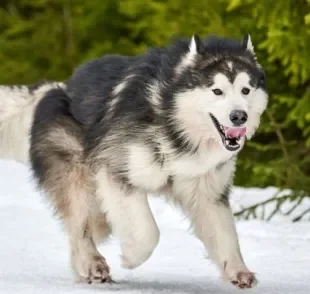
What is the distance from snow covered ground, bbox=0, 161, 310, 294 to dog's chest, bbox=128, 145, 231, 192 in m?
0.72

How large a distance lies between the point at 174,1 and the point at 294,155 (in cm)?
306

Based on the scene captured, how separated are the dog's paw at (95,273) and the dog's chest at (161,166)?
25.6 inches

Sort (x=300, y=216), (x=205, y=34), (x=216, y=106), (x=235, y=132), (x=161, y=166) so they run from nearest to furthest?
1. (x=216, y=106)
2. (x=235, y=132)
3. (x=161, y=166)
4. (x=300, y=216)
5. (x=205, y=34)

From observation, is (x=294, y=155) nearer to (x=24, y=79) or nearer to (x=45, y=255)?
(x=45, y=255)

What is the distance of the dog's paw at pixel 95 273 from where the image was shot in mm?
7855

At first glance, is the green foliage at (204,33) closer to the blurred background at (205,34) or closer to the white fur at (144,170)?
the blurred background at (205,34)

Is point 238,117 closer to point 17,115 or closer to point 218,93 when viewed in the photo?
point 218,93

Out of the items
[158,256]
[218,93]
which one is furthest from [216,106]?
[158,256]

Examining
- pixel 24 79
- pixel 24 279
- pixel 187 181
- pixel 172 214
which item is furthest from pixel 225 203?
pixel 24 79

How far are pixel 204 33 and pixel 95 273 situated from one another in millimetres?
6504

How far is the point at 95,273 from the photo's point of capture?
25.8 ft

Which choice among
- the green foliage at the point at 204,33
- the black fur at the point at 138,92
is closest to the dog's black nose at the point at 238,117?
the black fur at the point at 138,92

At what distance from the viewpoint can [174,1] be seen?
15.0 metres

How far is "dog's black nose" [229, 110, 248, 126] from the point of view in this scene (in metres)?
7.18
